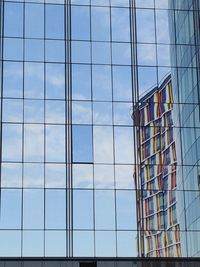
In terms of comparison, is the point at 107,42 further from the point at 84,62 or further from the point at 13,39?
the point at 13,39

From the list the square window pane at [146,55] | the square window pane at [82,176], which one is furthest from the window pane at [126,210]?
the square window pane at [146,55]

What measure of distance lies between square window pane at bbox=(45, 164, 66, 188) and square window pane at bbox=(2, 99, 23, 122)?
11.8 ft

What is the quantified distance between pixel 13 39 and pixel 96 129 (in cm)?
797

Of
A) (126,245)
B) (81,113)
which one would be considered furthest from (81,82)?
(126,245)

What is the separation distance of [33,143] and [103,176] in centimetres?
475

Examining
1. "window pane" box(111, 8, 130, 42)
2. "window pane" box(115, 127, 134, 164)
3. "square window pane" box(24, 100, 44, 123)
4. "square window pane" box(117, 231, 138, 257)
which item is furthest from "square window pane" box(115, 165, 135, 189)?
"window pane" box(111, 8, 130, 42)

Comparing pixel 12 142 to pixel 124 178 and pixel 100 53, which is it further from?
pixel 100 53

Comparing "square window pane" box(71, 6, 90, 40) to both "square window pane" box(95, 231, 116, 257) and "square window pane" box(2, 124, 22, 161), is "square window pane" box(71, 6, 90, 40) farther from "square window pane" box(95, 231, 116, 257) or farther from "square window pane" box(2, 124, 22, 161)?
"square window pane" box(95, 231, 116, 257)

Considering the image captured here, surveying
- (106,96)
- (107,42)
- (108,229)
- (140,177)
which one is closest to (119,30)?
(107,42)

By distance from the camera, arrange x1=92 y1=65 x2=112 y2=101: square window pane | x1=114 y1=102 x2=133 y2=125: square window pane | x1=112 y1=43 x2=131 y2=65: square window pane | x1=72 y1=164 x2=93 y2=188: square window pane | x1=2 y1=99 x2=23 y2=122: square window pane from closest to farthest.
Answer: x1=72 y1=164 x2=93 y2=188: square window pane, x1=2 y1=99 x2=23 y2=122: square window pane, x1=114 y1=102 x2=133 y2=125: square window pane, x1=92 y1=65 x2=112 y2=101: square window pane, x1=112 y1=43 x2=131 y2=65: square window pane

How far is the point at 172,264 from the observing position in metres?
45.7

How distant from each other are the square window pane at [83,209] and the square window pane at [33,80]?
22.4 ft

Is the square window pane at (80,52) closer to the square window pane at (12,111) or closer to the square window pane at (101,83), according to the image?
the square window pane at (101,83)

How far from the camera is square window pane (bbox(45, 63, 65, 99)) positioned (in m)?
48.8
